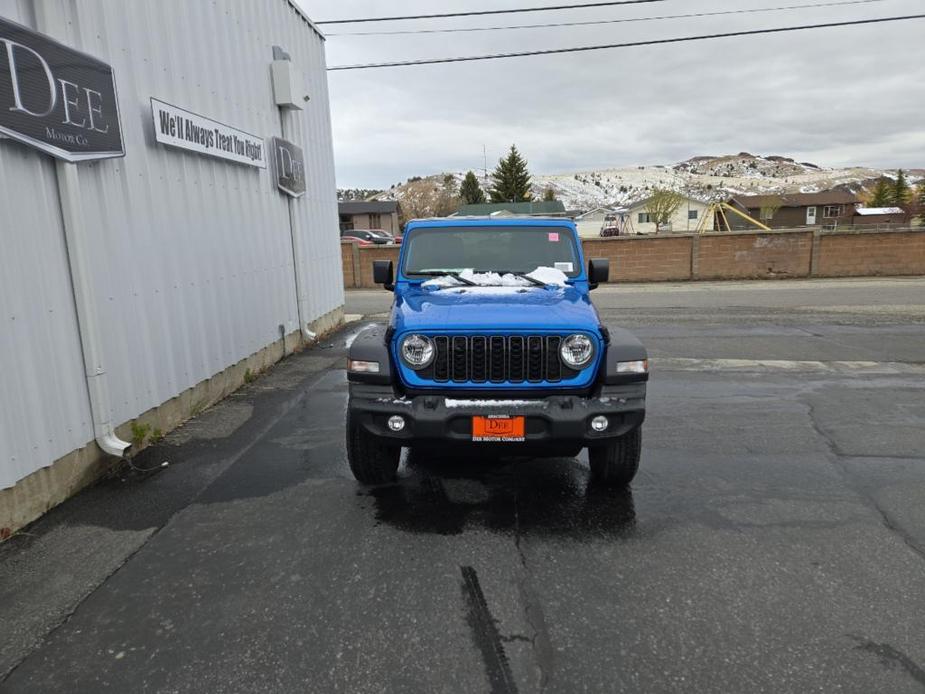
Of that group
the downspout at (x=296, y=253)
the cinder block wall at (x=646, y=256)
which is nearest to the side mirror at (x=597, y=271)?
the downspout at (x=296, y=253)

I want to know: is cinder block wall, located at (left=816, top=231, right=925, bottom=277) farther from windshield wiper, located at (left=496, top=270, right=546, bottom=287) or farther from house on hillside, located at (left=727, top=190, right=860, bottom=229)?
house on hillside, located at (left=727, top=190, right=860, bottom=229)

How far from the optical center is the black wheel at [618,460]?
4.01 meters

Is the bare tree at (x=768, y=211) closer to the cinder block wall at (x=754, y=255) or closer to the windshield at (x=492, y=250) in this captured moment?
the cinder block wall at (x=754, y=255)

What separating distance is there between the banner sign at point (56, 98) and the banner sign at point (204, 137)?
793 millimetres

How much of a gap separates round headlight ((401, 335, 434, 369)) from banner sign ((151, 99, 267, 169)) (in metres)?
3.61

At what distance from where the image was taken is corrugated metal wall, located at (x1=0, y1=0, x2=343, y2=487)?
3904 millimetres

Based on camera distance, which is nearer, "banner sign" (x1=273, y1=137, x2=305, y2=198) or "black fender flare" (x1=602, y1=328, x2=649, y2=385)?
"black fender flare" (x1=602, y1=328, x2=649, y2=385)

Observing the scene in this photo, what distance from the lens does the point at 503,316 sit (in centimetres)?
388

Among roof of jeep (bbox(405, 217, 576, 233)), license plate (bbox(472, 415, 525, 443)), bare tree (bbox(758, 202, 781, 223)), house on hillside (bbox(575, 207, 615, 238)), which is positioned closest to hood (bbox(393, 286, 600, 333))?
license plate (bbox(472, 415, 525, 443))

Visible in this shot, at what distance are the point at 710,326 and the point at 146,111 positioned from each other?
10567 millimetres

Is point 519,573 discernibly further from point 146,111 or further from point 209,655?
point 146,111

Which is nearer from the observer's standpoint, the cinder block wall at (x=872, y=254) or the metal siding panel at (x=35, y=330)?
the metal siding panel at (x=35, y=330)

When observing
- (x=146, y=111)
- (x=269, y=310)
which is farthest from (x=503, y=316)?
(x=269, y=310)

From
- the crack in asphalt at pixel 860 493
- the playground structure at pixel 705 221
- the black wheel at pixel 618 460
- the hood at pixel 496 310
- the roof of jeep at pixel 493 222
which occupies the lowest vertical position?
the crack in asphalt at pixel 860 493
